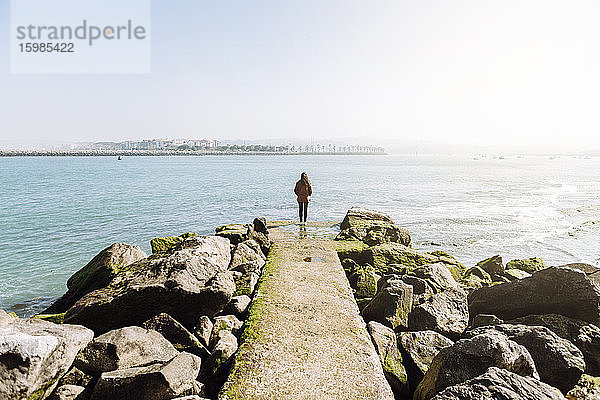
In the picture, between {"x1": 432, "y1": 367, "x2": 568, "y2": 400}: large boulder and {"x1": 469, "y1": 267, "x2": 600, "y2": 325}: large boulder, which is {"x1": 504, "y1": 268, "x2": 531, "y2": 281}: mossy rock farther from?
{"x1": 432, "y1": 367, "x2": 568, "y2": 400}: large boulder

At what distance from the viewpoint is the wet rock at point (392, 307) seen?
7.73 meters

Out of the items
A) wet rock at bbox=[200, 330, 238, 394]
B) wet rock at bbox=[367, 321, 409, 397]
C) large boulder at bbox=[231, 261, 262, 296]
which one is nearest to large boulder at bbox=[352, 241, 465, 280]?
large boulder at bbox=[231, 261, 262, 296]

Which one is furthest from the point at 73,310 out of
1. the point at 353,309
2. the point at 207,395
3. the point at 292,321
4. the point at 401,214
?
the point at 401,214

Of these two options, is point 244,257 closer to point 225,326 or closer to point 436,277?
point 225,326

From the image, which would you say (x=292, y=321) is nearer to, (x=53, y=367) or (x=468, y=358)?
(x=468, y=358)

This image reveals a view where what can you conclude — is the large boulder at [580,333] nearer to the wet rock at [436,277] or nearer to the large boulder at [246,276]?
the wet rock at [436,277]

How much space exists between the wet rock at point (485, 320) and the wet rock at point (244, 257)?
5.50 metres

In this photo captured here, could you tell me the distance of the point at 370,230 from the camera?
52.0 ft

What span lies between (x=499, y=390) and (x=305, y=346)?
2871 mm

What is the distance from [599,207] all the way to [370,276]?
33.6 metres

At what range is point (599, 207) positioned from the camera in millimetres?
34688

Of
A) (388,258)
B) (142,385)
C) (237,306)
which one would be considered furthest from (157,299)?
(388,258)

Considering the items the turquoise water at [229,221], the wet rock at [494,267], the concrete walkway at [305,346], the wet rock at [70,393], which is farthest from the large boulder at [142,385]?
the wet rock at [494,267]

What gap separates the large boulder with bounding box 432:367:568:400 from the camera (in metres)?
4.36
